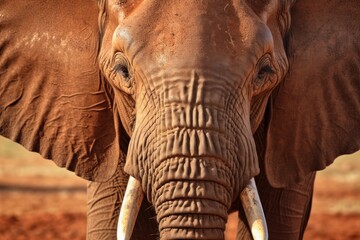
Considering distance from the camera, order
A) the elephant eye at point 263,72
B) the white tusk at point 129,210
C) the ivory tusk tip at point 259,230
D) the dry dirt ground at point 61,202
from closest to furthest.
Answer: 1. the ivory tusk tip at point 259,230
2. the white tusk at point 129,210
3. the elephant eye at point 263,72
4. the dry dirt ground at point 61,202

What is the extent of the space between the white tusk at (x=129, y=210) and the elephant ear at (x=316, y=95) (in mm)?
851

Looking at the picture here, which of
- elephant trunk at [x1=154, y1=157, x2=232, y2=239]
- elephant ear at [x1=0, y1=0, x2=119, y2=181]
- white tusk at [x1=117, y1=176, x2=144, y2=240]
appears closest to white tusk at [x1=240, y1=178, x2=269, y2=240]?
elephant trunk at [x1=154, y1=157, x2=232, y2=239]

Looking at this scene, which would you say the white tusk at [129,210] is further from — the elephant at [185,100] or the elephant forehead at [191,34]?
the elephant forehead at [191,34]

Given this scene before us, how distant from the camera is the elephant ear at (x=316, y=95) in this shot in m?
6.71

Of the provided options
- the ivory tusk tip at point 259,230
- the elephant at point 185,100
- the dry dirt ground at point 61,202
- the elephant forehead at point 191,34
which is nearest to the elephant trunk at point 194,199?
the elephant at point 185,100

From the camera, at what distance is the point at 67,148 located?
6914 mm

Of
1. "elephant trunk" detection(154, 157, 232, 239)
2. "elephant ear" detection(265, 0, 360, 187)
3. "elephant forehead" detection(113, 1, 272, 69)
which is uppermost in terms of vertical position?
Answer: "elephant forehead" detection(113, 1, 272, 69)

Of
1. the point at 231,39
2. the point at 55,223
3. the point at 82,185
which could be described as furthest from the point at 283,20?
the point at 82,185

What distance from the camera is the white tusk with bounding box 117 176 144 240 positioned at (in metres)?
5.98

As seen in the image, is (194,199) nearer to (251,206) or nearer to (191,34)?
(251,206)

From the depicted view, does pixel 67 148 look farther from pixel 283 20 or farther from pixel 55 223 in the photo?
pixel 55 223

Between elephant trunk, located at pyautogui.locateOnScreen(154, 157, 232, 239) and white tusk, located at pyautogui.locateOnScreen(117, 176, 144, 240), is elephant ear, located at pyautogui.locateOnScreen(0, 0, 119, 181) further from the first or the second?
elephant trunk, located at pyautogui.locateOnScreen(154, 157, 232, 239)

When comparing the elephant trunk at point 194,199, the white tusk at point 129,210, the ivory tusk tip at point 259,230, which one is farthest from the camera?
the white tusk at point 129,210

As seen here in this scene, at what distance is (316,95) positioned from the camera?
6828 mm
